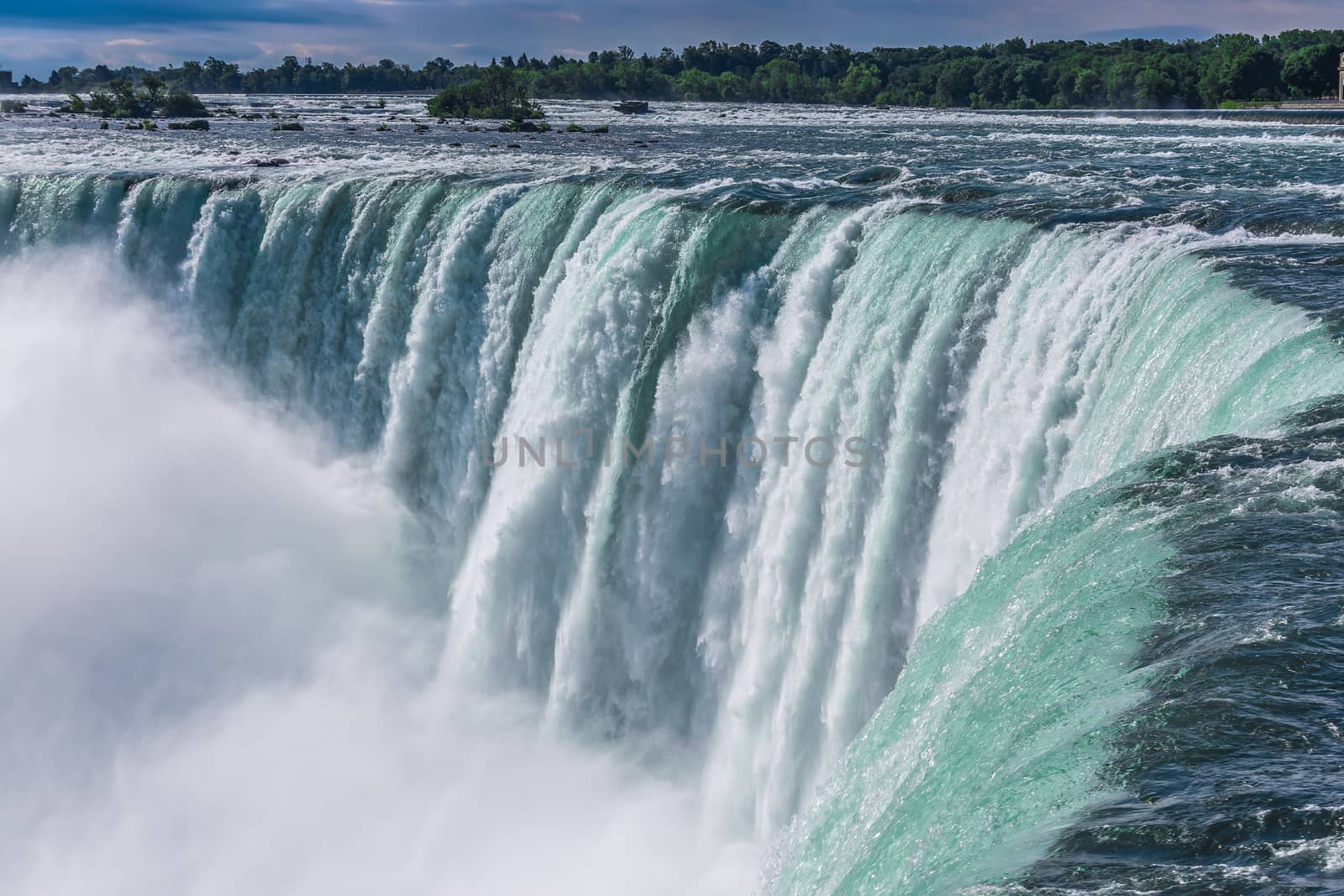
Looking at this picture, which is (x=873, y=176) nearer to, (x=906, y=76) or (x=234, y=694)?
(x=234, y=694)

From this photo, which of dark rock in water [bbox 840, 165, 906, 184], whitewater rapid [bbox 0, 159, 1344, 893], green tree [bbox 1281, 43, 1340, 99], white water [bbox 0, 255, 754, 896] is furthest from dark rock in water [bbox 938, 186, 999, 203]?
green tree [bbox 1281, 43, 1340, 99]

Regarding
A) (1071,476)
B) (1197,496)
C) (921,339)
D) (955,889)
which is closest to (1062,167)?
(921,339)

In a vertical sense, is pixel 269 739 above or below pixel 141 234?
below

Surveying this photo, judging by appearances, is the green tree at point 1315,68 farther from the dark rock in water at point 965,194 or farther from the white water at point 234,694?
the white water at point 234,694

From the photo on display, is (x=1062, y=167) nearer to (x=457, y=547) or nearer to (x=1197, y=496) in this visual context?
(x=457, y=547)

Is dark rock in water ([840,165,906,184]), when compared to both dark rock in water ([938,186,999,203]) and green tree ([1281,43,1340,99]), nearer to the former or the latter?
dark rock in water ([938,186,999,203])

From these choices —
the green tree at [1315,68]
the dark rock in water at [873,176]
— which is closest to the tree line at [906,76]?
the green tree at [1315,68]
